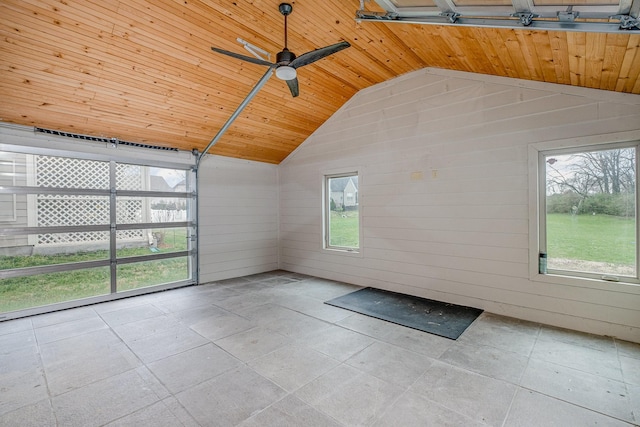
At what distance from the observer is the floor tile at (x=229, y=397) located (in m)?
1.94

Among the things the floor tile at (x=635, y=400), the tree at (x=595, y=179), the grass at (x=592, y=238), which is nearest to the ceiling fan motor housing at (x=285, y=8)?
the tree at (x=595, y=179)

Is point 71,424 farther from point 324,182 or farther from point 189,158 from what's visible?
point 324,182

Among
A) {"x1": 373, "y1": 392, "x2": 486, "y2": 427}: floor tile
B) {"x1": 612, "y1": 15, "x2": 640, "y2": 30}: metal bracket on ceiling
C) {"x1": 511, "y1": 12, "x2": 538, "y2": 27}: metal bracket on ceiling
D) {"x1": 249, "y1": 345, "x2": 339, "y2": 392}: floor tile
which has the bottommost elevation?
{"x1": 373, "y1": 392, "x2": 486, "y2": 427}: floor tile

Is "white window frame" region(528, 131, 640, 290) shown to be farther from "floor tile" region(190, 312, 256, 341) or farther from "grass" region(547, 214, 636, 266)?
"floor tile" region(190, 312, 256, 341)

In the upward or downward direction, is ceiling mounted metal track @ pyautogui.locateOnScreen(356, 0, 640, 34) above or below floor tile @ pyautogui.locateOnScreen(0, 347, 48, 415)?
above

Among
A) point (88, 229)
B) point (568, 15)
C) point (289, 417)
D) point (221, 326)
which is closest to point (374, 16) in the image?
point (568, 15)

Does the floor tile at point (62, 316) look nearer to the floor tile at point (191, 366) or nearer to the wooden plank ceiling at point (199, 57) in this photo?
the floor tile at point (191, 366)

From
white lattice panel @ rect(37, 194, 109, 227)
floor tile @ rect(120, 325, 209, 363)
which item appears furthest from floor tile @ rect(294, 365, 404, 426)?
white lattice panel @ rect(37, 194, 109, 227)

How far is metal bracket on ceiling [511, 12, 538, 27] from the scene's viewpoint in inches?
84.7

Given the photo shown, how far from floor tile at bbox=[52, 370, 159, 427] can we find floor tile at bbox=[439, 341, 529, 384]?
2559 mm

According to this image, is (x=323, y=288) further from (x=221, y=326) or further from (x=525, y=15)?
(x=525, y=15)

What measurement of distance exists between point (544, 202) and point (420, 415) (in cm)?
296

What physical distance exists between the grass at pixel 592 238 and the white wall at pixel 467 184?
0.28 meters

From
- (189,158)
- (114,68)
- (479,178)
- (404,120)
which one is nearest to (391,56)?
(404,120)
